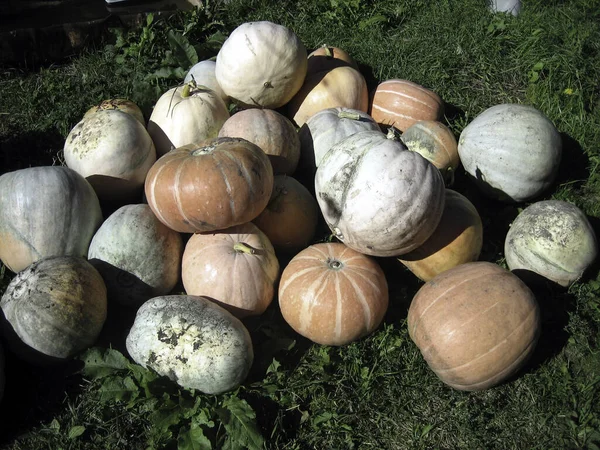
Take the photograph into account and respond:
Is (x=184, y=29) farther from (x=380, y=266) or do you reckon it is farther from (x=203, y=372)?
(x=203, y=372)

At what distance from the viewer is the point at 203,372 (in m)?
3.35

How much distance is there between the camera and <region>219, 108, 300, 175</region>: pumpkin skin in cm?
440

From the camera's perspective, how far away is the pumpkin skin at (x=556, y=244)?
3947 millimetres

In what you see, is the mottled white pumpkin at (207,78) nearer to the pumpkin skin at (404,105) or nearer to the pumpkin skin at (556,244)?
the pumpkin skin at (404,105)

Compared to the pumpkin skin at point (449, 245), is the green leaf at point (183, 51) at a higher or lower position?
higher

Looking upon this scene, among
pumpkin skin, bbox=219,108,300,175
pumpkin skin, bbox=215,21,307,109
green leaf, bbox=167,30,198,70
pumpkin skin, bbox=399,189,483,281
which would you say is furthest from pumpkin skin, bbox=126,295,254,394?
green leaf, bbox=167,30,198,70

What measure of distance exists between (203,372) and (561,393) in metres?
2.21

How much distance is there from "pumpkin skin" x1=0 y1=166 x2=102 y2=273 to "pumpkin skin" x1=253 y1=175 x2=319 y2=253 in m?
1.28

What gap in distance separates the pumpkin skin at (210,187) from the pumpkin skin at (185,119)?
754mm

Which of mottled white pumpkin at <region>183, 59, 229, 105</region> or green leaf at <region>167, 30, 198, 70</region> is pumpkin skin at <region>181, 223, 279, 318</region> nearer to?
mottled white pumpkin at <region>183, 59, 229, 105</region>

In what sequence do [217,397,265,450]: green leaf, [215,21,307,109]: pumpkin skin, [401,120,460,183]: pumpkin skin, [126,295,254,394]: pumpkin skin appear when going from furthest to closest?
[215,21,307,109]: pumpkin skin
[401,120,460,183]: pumpkin skin
[126,295,254,394]: pumpkin skin
[217,397,265,450]: green leaf

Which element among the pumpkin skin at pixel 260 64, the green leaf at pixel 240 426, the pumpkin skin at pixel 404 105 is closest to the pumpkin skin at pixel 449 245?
the pumpkin skin at pixel 404 105

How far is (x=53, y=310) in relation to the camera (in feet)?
11.5

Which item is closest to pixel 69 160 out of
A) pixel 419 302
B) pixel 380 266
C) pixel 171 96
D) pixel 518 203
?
pixel 171 96
